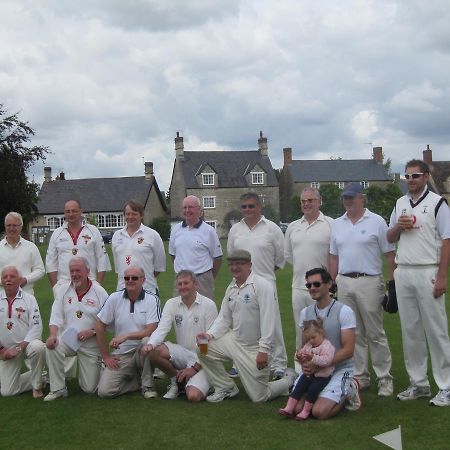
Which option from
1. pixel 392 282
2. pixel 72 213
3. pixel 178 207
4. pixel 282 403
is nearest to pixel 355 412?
pixel 282 403

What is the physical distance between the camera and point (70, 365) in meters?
8.73

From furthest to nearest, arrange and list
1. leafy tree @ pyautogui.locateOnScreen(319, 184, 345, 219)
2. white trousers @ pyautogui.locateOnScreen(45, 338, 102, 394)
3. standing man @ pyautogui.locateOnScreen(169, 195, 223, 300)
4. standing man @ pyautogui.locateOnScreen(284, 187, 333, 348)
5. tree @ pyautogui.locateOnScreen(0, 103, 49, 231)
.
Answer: leafy tree @ pyautogui.locateOnScreen(319, 184, 345, 219), tree @ pyautogui.locateOnScreen(0, 103, 49, 231), standing man @ pyautogui.locateOnScreen(169, 195, 223, 300), standing man @ pyautogui.locateOnScreen(284, 187, 333, 348), white trousers @ pyautogui.locateOnScreen(45, 338, 102, 394)

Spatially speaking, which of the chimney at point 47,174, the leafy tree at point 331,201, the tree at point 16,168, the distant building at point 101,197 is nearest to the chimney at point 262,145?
the leafy tree at point 331,201

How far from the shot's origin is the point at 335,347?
6.81 metres

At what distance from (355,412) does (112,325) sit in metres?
3.08

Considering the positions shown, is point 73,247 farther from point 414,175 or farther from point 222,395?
point 414,175

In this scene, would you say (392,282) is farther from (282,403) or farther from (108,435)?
(108,435)

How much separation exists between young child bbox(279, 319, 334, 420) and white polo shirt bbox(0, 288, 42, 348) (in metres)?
3.33

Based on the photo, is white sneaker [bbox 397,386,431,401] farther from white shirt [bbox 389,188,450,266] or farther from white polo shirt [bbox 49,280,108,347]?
white polo shirt [bbox 49,280,108,347]

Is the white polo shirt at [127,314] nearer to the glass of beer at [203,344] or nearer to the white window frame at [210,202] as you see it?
the glass of beer at [203,344]

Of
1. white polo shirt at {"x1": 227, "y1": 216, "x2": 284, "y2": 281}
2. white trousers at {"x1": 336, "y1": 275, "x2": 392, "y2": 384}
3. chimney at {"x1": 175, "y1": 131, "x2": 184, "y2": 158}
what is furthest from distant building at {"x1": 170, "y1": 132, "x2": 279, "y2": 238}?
white trousers at {"x1": 336, "y1": 275, "x2": 392, "y2": 384}

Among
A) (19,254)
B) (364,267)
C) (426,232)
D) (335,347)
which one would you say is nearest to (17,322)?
(19,254)

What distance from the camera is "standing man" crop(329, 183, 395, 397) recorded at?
7.43 m

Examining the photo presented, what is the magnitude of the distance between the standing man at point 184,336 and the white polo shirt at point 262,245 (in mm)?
1005
